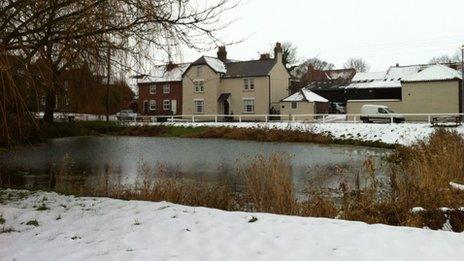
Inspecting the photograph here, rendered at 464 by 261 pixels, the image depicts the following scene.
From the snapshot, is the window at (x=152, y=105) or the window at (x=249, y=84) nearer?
the window at (x=249, y=84)

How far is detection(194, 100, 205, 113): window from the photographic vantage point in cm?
5588

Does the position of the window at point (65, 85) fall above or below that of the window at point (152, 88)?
below

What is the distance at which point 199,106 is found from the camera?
5625 centimetres

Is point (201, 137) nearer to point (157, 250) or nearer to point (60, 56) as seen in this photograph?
point (60, 56)

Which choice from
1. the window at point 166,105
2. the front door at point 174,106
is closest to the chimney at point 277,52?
the front door at point 174,106

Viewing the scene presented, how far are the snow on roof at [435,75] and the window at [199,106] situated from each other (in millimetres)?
22401

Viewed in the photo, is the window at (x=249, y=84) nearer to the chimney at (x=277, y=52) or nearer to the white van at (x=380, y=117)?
the chimney at (x=277, y=52)

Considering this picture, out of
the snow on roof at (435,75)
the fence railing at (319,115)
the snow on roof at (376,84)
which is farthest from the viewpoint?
the snow on roof at (376,84)

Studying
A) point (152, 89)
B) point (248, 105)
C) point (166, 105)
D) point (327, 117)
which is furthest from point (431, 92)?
point (152, 89)

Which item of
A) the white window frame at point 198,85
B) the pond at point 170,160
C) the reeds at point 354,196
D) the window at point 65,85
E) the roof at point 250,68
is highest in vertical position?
the roof at point 250,68

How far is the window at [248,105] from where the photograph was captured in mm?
53684

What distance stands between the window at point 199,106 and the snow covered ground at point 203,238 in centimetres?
4808

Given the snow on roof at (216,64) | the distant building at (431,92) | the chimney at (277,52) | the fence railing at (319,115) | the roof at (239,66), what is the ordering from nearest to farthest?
the fence railing at (319,115)
the distant building at (431,92)
the roof at (239,66)
the chimney at (277,52)
the snow on roof at (216,64)

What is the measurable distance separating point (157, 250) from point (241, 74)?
49.2 m
